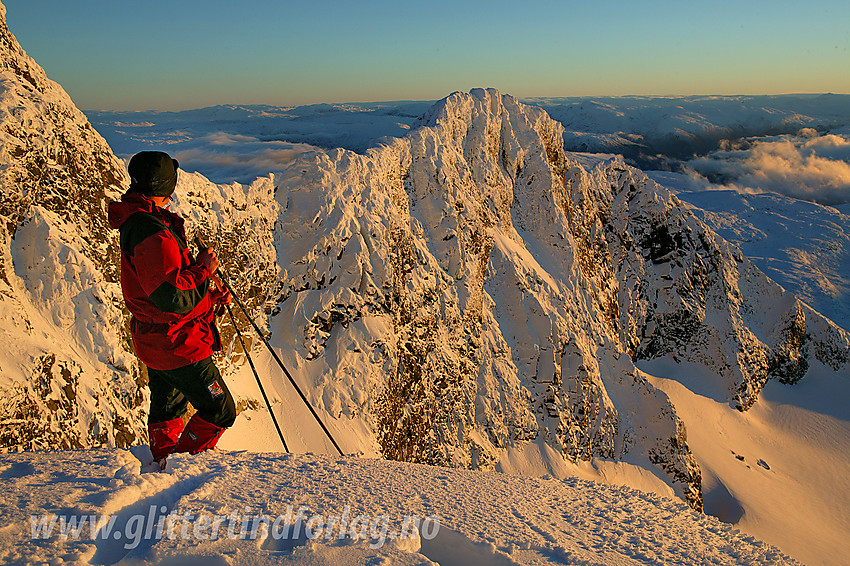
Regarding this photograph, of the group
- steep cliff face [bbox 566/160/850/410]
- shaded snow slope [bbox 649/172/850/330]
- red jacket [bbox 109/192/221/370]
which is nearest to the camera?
red jacket [bbox 109/192/221/370]

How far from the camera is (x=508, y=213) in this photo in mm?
33250

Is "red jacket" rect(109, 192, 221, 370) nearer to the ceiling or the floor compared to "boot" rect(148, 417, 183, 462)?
nearer to the ceiling

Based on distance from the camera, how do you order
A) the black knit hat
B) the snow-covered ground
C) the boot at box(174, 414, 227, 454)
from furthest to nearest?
the snow-covered ground, the boot at box(174, 414, 227, 454), the black knit hat

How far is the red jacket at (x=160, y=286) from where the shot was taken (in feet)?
12.5

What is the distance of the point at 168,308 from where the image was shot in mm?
3898

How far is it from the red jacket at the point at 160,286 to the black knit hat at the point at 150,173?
99 millimetres

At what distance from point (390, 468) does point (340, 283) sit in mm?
18212

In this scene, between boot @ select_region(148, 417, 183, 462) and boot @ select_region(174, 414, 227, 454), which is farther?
boot @ select_region(174, 414, 227, 454)

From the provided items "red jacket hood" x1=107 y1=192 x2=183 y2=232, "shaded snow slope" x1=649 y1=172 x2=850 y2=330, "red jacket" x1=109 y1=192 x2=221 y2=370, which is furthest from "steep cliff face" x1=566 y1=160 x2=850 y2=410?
"shaded snow slope" x1=649 y1=172 x2=850 y2=330

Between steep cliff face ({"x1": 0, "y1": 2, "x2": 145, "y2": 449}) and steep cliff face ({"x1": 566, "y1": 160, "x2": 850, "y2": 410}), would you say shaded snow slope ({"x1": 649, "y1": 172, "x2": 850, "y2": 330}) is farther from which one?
steep cliff face ({"x1": 0, "y1": 2, "x2": 145, "y2": 449})

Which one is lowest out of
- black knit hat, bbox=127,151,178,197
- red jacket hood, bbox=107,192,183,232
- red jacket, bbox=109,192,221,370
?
red jacket, bbox=109,192,221,370

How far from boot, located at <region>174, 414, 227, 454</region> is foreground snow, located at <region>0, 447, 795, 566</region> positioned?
174 mm

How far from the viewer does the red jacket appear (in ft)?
12.5

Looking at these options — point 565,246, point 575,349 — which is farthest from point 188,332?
point 565,246
